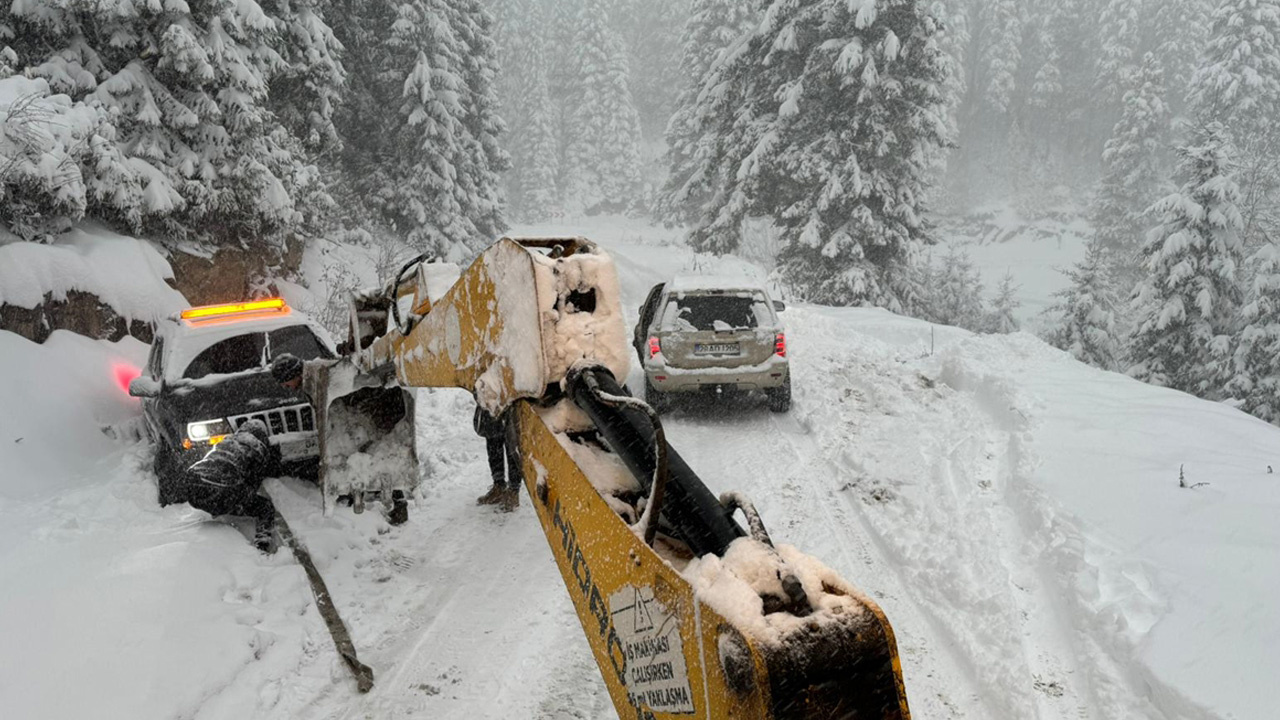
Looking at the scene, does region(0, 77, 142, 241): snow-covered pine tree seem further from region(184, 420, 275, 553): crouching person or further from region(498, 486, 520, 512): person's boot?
region(498, 486, 520, 512): person's boot

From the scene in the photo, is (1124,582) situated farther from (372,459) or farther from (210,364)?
(210,364)

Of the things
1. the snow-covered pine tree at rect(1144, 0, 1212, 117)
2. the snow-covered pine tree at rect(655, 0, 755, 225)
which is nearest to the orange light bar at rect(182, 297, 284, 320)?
the snow-covered pine tree at rect(655, 0, 755, 225)

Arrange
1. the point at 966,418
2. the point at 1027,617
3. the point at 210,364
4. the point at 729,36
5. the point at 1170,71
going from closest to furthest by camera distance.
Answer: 1. the point at 1027,617
2. the point at 210,364
3. the point at 966,418
4. the point at 729,36
5. the point at 1170,71

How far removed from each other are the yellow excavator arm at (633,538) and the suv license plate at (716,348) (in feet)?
21.6

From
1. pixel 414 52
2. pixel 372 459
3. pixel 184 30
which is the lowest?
pixel 372 459

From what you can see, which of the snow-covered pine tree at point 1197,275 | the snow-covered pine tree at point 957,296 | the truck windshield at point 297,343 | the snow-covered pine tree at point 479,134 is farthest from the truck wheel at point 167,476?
the snow-covered pine tree at point 957,296

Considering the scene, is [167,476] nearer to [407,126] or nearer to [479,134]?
[407,126]

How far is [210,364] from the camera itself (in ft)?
21.9

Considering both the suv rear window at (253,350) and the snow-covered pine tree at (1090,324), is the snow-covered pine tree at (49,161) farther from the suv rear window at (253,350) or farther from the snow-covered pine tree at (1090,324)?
the snow-covered pine tree at (1090,324)

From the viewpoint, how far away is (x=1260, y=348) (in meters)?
20.4

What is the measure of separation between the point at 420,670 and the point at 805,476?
14.6 feet

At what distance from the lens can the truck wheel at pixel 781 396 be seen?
9.53 meters

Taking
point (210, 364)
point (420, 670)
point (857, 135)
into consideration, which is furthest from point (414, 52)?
point (420, 670)

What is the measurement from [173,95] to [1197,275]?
27.1m
